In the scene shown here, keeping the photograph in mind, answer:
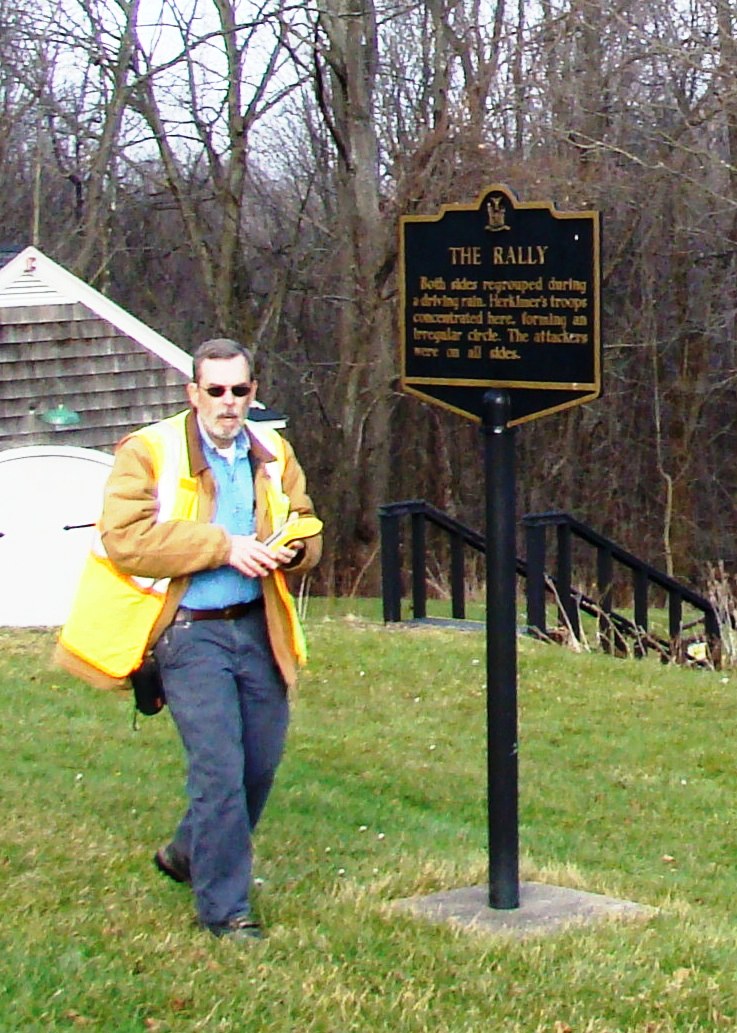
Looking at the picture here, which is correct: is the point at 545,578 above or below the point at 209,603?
below

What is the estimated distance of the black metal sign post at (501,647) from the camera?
219 inches

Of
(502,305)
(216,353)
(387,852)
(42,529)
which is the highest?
(502,305)

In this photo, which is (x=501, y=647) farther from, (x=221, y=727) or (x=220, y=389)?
(x=220, y=389)

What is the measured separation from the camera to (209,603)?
519 cm

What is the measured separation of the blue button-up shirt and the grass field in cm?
105

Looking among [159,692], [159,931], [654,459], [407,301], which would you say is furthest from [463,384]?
[654,459]

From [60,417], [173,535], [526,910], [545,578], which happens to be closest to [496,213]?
[173,535]

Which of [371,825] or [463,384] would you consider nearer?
[463,384]

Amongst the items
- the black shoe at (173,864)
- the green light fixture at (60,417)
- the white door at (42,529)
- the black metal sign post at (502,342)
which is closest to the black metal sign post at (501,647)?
the black metal sign post at (502,342)

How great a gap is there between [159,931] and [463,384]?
6.69 feet

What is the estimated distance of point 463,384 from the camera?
5652mm

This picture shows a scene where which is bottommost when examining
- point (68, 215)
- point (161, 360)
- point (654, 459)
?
point (654, 459)

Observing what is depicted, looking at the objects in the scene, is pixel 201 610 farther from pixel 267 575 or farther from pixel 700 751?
pixel 700 751

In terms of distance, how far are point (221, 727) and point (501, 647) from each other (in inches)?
40.4
